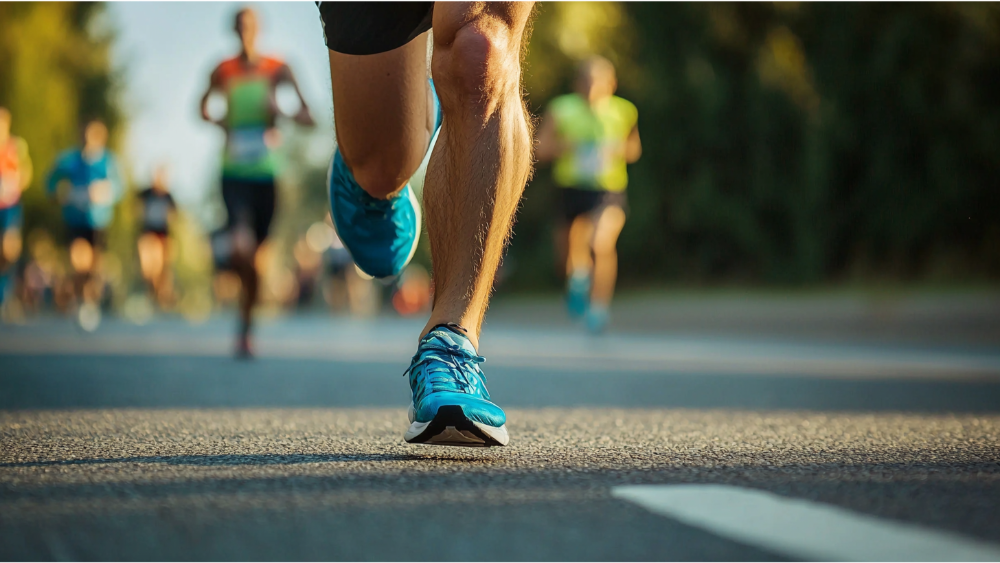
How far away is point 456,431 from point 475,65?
78 centimetres

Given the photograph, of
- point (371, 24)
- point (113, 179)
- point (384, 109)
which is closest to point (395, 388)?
point (384, 109)

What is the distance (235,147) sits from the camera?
6973 millimetres

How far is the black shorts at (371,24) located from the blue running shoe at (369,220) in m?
0.47

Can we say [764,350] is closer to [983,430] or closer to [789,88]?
[983,430]

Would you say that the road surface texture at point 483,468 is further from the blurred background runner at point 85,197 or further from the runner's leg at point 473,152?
the blurred background runner at point 85,197

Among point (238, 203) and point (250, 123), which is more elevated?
point (250, 123)

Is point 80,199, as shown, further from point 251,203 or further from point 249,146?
point 251,203

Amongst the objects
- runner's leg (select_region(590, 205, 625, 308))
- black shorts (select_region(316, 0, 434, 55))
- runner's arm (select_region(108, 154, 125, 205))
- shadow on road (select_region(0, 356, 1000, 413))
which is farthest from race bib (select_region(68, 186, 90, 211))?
black shorts (select_region(316, 0, 434, 55))

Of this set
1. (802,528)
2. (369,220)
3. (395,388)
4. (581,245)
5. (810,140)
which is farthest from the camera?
(810,140)

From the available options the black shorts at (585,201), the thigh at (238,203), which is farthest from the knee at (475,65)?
the black shorts at (585,201)

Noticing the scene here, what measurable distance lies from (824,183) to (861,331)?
2.72 metres

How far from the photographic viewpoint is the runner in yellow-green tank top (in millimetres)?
10234

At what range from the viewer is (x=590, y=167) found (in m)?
10.4

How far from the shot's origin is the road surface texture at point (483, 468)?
136 centimetres
